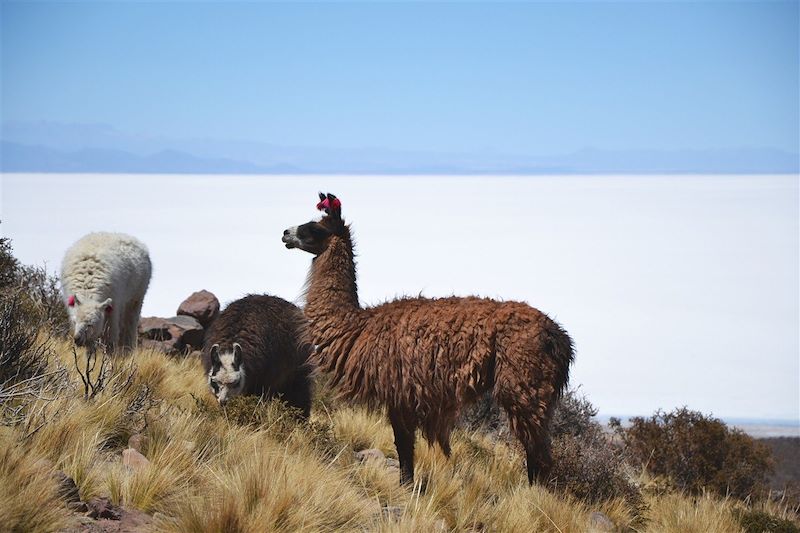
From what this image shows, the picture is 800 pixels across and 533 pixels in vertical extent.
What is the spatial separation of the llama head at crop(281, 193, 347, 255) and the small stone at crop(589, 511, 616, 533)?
129 inches

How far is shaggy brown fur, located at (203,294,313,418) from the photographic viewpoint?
9.19 m

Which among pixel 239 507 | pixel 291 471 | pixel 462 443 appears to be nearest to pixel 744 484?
pixel 462 443

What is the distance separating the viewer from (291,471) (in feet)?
20.7

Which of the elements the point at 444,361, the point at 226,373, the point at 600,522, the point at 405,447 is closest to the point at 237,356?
the point at 226,373

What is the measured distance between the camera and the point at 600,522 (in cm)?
806

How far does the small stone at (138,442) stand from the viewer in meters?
6.71

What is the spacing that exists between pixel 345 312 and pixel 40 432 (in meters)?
2.64

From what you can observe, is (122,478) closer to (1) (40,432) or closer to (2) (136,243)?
(1) (40,432)

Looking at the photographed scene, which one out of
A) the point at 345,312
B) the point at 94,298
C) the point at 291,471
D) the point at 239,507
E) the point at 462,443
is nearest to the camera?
the point at 239,507

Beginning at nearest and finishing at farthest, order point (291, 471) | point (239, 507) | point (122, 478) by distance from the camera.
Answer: point (239, 507) → point (122, 478) → point (291, 471)

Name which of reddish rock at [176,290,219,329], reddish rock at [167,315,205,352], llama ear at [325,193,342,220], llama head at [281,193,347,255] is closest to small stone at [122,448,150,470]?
llama head at [281,193,347,255]

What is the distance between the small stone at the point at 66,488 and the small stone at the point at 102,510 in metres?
0.09

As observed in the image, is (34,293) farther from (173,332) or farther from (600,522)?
(600,522)

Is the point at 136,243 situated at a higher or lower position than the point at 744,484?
higher
